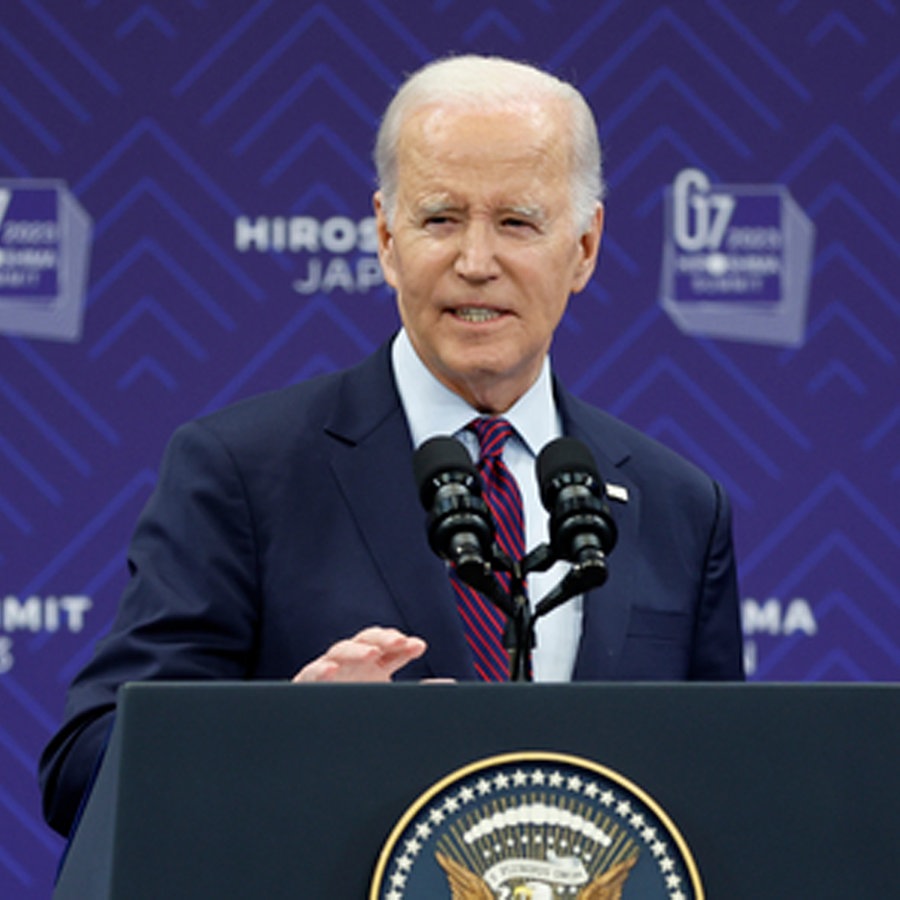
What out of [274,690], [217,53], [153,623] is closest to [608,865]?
Answer: [274,690]

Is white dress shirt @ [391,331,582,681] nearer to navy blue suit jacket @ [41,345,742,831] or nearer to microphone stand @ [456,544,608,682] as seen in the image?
navy blue suit jacket @ [41,345,742,831]

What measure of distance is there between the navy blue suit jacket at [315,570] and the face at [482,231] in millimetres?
139

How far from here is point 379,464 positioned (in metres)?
1.88

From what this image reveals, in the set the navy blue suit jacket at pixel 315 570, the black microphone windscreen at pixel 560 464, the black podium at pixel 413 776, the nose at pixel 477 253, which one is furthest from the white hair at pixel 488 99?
the black podium at pixel 413 776

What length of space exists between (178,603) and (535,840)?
70 centimetres

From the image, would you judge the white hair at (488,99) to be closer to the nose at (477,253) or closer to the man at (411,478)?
the man at (411,478)

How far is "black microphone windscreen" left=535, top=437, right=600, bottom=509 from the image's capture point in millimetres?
1333

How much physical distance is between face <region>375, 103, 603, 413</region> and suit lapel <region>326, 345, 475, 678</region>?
0.10 m

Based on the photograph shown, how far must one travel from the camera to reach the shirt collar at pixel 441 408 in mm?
1904

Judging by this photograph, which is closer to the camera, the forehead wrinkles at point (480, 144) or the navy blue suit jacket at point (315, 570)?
the navy blue suit jacket at point (315, 570)

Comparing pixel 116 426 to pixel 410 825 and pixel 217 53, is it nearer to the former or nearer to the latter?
pixel 217 53

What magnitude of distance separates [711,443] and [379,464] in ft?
4.56

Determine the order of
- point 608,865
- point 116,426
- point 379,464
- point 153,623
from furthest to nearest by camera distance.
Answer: point 116,426 < point 379,464 < point 153,623 < point 608,865

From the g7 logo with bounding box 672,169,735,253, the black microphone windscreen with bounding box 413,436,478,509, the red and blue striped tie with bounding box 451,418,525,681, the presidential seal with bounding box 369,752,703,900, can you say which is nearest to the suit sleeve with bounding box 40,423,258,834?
the red and blue striped tie with bounding box 451,418,525,681
